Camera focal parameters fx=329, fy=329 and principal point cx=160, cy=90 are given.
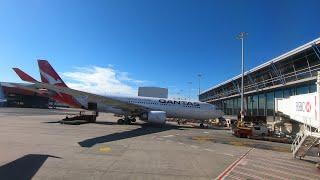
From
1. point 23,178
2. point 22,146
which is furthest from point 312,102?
point 22,146

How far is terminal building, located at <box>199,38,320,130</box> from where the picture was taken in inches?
1513

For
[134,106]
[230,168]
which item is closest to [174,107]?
[134,106]

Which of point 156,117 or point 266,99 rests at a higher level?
point 266,99

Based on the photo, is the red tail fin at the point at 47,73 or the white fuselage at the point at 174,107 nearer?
the red tail fin at the point at 47,73

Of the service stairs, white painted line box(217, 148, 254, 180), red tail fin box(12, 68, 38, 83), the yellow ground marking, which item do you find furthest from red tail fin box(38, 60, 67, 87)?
Answer: the service stairs

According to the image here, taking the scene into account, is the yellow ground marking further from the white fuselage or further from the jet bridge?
the white fuselage

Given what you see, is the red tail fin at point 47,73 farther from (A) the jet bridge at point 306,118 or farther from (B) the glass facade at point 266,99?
(B) the glass facade at point 266,99

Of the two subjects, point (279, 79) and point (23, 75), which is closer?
point (23, 75)

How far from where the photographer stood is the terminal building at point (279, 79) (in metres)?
38.4

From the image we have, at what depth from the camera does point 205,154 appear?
64.8ft

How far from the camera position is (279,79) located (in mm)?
47000

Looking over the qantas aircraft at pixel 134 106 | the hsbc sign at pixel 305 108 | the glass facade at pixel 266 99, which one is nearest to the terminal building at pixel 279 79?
the glass facade at pixel 266 99

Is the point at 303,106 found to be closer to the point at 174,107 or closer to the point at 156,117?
the point at 156,117

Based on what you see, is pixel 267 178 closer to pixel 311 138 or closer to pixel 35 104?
pixel 311 138
